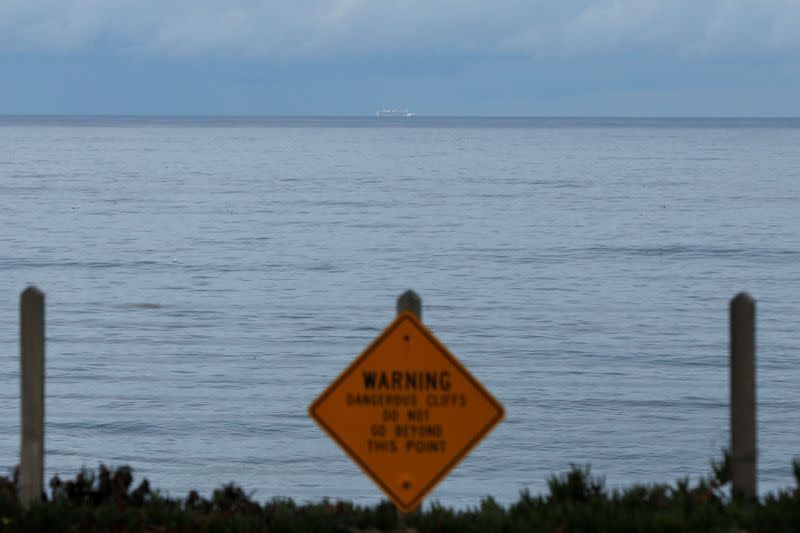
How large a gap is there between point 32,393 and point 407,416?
2.03 meters

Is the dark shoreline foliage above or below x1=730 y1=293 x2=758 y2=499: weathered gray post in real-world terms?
below

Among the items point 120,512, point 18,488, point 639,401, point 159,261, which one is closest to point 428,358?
point 120,512

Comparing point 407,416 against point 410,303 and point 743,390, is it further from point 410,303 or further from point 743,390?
point 743,390

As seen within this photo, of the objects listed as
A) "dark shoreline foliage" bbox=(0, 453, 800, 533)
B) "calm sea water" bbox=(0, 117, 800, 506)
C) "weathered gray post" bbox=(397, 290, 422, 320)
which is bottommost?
"dark shoreline foliage" bbox=(0, 453, 800, 533)

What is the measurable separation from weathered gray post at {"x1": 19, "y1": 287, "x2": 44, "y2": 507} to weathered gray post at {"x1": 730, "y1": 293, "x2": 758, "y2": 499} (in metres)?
3.57

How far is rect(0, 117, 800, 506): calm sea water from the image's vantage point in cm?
1327

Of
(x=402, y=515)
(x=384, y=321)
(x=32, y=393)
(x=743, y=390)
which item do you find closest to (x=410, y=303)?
(x=402, y=515)

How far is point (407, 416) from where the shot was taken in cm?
644

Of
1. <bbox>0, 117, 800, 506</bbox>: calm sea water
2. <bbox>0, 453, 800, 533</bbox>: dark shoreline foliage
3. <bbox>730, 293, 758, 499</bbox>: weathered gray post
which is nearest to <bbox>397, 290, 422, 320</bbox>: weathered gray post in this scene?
<bbox>0, 453, 800, 533</bbox>: dark shoreline foliage

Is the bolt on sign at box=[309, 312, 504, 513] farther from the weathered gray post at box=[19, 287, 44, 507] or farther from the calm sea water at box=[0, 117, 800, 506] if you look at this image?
the calm sea water at box=[0, 117, 800, 506]

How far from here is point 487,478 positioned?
12.4 m

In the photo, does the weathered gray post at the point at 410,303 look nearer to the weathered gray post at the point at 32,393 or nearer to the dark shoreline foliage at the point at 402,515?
the dark shoreline foliage at the point at 402,515

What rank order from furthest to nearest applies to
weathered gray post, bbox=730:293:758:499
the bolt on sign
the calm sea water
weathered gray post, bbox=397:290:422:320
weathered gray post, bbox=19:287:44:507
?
the calm sea water < weathered gray post, bbox=19:287:44:507 < weathered gray post, bbox=730:293:758:499 < weathered gray post, bbox=397:290:422:320 < the bolt on sign

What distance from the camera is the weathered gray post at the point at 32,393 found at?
22.7 feet
